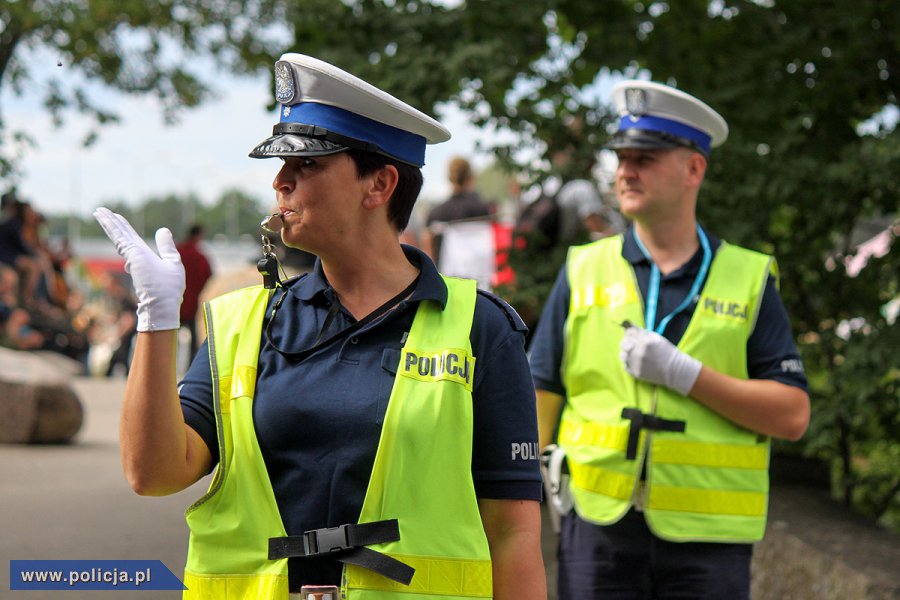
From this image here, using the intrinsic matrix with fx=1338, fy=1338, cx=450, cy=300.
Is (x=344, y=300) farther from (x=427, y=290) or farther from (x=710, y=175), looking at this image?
(x=710, y=175)

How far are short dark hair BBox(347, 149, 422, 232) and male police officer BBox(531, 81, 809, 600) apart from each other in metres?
1.32

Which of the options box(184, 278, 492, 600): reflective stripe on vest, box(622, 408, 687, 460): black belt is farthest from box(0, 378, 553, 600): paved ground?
box(184, 278, 492, 600): reflective stripe on vest

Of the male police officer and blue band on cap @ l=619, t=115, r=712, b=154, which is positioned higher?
blue band on cap @ l=619, t=115, r=712, b=154

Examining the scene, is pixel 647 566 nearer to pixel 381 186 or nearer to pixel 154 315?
pixel 381 186

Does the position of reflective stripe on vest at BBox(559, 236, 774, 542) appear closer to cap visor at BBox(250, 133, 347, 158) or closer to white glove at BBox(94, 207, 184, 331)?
cap visor at BBox(250, 133, 347, 158)

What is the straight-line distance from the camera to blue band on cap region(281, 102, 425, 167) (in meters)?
2.65

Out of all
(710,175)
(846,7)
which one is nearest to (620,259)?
(710,175)

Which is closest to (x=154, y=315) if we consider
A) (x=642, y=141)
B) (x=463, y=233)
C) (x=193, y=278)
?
(x=642, y=141)

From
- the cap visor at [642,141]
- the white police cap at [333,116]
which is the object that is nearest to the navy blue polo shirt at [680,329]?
the cap visor at [642,141]

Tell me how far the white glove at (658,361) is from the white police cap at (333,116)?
4.70 feet

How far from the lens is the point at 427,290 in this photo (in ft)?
8.95

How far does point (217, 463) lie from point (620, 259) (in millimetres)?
1920

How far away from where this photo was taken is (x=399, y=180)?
109 inches

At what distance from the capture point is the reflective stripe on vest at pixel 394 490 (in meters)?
2.51
